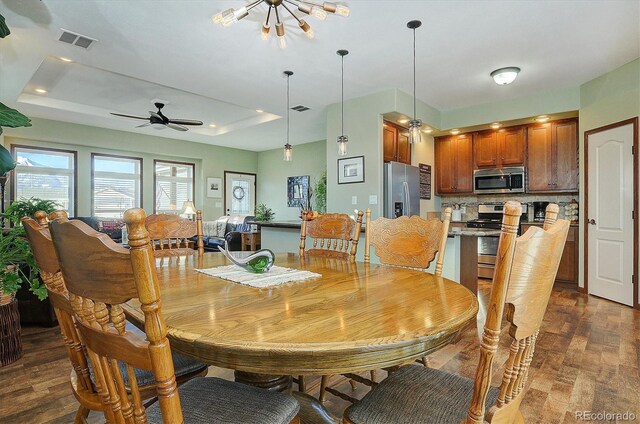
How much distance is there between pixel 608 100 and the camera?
13.0 ft

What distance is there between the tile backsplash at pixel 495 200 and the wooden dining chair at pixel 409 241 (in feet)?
14.0

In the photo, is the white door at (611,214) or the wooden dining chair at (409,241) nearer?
the wooden dining chair at (409,241)

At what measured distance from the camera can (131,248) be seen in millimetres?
571

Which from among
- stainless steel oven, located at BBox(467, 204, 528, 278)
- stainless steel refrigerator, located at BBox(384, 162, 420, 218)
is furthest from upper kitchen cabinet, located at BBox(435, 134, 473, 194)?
stainless steel refrigerator, located at BBox(384, 162, 420, 218)

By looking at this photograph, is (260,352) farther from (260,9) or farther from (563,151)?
(563,151)

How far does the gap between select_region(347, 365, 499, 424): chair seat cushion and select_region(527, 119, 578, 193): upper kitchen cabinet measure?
188 inches

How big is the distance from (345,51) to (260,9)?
979 mm

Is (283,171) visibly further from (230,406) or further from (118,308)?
(118,308)

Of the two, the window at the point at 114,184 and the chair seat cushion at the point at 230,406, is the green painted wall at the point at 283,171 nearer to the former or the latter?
the window at the point at 114,184

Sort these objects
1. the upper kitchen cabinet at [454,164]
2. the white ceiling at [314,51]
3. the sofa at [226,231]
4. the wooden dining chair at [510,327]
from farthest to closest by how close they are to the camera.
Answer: the sofa at [226,231]
the upper kitchen cabinet at [454,164]
the white ceiling at [314,51]
the wooden dining chair at [510,327]

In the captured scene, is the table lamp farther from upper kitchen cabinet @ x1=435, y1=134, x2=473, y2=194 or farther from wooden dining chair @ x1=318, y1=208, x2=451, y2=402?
wooden dining chair @ x1=318, y1=208, x2=451, y2=402

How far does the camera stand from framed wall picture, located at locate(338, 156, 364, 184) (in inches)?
184

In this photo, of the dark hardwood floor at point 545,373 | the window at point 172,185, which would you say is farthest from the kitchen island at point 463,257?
the window at point 172,185

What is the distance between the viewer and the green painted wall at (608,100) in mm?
3658
